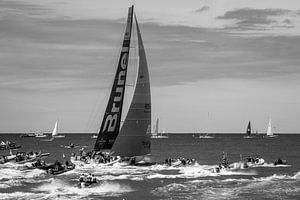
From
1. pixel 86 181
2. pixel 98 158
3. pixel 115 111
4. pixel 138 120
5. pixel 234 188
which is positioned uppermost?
pixel 115 111

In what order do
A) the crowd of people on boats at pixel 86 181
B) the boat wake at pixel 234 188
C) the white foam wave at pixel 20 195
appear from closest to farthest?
the white foam wave at pixel 20 195 → the boat wake at pixel 234 188 → the crowd of people on boats at pixel 86 181

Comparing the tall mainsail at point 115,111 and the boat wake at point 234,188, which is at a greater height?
the tall mainsail at point 115,111

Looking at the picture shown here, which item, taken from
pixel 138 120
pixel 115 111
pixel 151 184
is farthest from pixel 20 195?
pixel 138 120

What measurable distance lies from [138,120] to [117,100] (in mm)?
4500

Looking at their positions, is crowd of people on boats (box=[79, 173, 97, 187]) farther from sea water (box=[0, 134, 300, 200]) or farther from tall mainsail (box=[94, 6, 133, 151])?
tall mainsail (box=[94, 6, 133, 151])

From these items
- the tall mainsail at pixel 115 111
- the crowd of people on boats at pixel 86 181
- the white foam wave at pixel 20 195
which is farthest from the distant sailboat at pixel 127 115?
the white foam wave at pixel 20 195

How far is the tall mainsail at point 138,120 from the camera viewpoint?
227 ft

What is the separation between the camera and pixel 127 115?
230 feet

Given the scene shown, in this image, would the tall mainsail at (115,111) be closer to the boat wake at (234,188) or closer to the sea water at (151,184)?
the sea water at (151,184)

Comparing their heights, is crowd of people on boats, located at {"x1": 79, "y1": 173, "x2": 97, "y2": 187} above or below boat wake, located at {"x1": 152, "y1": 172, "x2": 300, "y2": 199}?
above

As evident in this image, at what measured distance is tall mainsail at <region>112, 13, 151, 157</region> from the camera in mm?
69125

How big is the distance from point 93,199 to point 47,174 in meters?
23.8

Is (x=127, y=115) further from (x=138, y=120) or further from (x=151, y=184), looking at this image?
(x=151, y=184)

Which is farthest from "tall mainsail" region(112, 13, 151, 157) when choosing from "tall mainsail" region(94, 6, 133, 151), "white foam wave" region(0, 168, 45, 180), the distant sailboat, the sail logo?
"white foam wave" region(0, 168, 45, 180)
